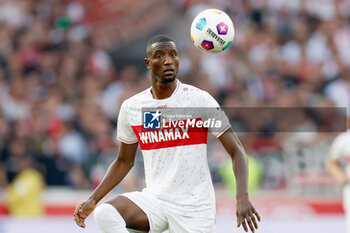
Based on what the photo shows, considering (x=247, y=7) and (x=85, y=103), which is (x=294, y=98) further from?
(x=85, y=103)

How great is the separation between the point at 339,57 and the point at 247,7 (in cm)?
263

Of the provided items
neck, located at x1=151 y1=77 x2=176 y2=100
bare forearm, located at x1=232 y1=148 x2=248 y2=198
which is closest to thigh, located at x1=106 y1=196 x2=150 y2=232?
bare forearm, located at x1=232 y1=148 x2=248 y2=198

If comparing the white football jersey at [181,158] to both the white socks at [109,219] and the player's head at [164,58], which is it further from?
the white socks at [109,219]

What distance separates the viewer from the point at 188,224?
5.54 m

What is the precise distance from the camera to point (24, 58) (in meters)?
15.2

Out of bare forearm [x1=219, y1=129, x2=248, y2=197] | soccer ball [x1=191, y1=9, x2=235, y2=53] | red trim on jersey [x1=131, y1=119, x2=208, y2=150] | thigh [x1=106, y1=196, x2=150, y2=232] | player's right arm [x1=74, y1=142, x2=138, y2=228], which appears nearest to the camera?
bare forearm [x1=219, y1=129, x2=248, y2=197]

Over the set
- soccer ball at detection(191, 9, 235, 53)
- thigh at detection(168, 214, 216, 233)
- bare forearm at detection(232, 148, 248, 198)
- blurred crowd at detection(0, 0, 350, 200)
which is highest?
blurred crowd at detection(0, 0, 350, 200)

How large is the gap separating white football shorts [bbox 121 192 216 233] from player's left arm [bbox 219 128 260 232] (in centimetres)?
46

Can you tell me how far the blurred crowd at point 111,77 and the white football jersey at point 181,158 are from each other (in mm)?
6122

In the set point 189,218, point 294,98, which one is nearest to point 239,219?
point 189,218

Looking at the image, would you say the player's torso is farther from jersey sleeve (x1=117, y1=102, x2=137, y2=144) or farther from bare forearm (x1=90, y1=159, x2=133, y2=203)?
bare forearm (x1=90, y1=159, x2=133, y2=203)

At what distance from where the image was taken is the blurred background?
471 inches

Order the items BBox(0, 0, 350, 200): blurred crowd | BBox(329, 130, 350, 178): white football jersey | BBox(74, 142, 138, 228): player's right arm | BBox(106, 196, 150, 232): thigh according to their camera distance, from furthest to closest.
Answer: BBox(0, 0, 350, 200): blurred crowd, BBox(329, 130, 350, 178): white football jersey, BBox(74, 142, 138, 228): player's right arm, BBox(106, 196, 150, 232): thigh

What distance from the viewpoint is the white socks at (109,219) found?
539cm
